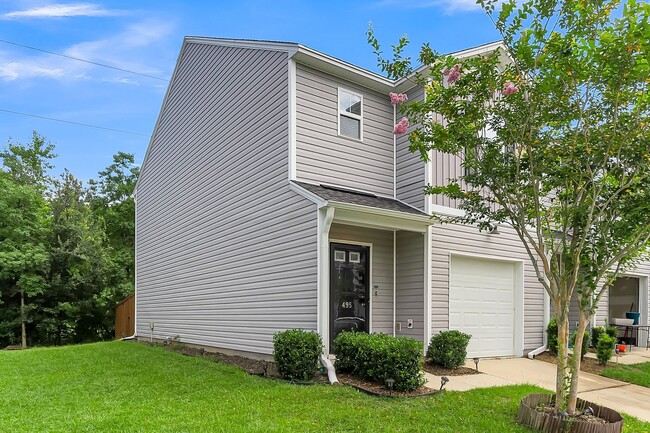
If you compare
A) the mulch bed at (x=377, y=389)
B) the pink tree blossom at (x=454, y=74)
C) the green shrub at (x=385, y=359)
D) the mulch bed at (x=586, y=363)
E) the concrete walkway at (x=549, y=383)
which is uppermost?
the pink tree blossom at (x=454, y=74)

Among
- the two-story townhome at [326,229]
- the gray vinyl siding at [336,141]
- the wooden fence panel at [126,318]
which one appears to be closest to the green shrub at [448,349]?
the two-story townhome at [326,229]

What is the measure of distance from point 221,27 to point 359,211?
324 inches

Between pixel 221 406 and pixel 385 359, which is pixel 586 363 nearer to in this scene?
pixel 385 359

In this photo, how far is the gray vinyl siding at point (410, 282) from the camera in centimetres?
852

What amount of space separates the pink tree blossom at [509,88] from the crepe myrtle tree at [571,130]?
11 mm

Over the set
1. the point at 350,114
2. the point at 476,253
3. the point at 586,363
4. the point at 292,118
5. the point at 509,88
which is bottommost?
the point at 586,363

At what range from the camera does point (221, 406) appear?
5.39m

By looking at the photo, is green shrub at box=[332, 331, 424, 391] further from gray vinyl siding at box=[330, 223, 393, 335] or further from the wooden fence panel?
the wooden fence panel

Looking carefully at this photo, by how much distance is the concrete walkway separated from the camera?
624 cm

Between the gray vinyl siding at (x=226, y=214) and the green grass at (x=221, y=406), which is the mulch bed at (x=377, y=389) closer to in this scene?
the green grass at (x=221, y=406)

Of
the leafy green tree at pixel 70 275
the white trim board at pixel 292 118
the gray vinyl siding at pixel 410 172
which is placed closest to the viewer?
the white trim board at pixel 292 118

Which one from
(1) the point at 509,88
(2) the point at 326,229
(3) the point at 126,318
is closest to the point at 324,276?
(2) the point at 326,229

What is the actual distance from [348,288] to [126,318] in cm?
1203

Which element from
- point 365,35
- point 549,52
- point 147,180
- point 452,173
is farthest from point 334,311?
point 147,180
